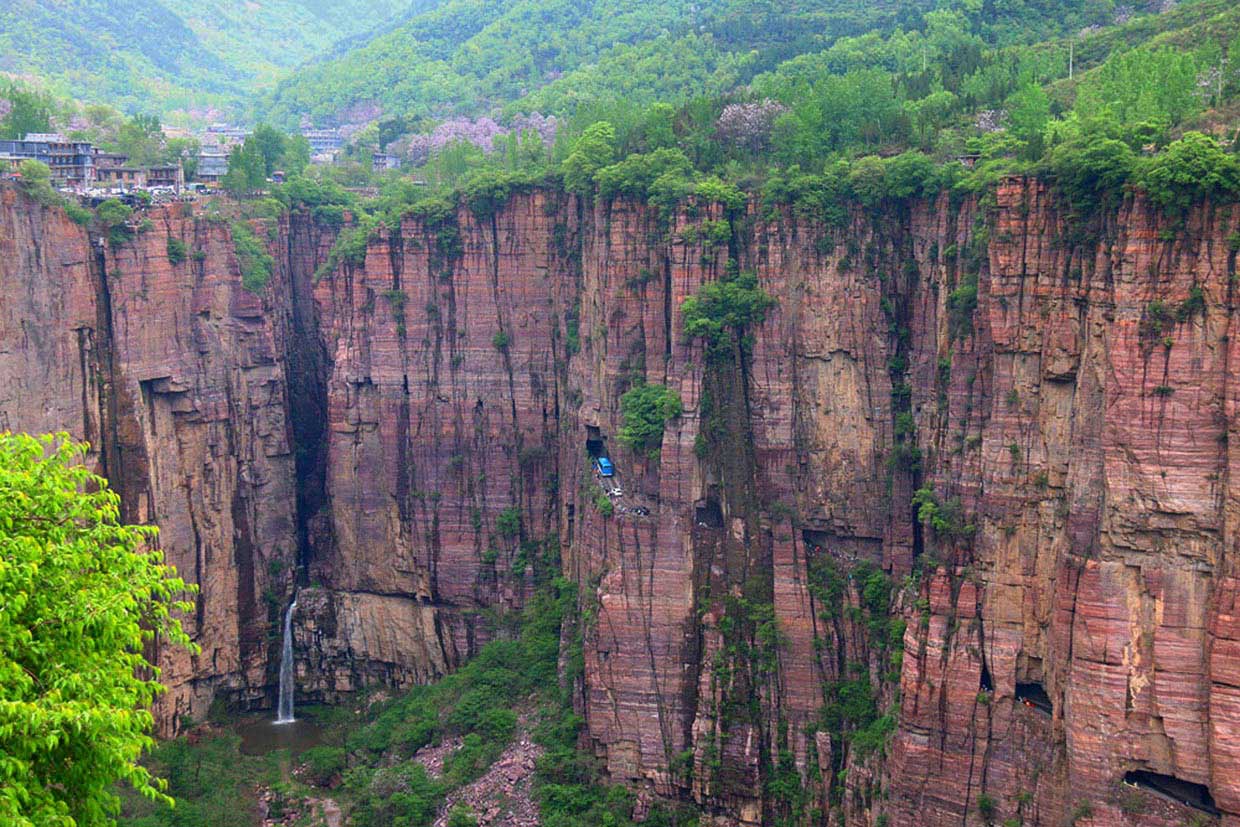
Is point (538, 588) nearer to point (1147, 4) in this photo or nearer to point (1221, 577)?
point (1221, 577)

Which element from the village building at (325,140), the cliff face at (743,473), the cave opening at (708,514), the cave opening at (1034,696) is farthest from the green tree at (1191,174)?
the village building at (325,140)

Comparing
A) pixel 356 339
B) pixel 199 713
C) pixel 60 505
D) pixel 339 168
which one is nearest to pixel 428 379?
pixel 356 339

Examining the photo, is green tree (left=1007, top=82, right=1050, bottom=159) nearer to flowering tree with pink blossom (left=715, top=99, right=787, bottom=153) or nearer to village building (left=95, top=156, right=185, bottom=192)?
flowering tree with pink blossom (left=715, top=99, right=787, bottom=153)

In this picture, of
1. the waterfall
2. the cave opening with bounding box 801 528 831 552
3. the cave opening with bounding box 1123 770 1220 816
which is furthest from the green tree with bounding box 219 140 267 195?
the cave opening with bounding box 1123 770 1220 816

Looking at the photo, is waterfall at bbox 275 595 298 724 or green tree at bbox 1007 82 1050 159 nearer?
green tree at bbox 1007 82 1050 159

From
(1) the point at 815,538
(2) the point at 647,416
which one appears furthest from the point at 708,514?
(2) the point at 647,416

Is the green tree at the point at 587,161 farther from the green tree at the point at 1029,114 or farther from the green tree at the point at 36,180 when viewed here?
the green tree at the point at 36,180
